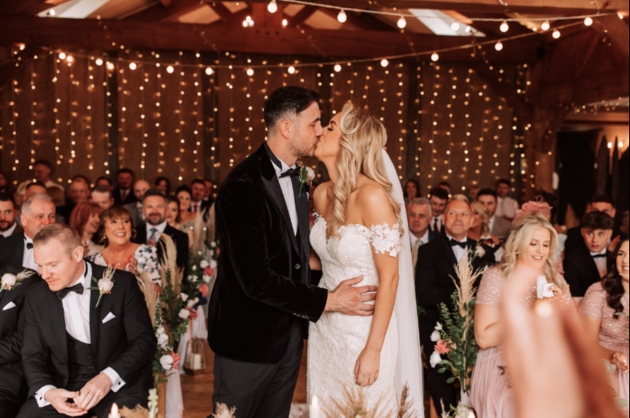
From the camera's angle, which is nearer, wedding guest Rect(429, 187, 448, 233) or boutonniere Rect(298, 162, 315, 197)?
boutonniere Rect(298, 162, 315, 197)

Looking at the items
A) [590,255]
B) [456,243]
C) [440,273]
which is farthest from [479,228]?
[440,273]

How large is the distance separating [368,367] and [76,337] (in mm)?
1369

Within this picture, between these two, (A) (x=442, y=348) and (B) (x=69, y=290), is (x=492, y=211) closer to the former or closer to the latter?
(A) (x=442, y=348)

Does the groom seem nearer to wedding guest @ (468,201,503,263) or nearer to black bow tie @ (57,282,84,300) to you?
black bow tie @ (57,282,84,300)

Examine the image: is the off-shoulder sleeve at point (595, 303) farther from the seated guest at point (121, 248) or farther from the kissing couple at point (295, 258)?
the seated guest at point (121, 248)

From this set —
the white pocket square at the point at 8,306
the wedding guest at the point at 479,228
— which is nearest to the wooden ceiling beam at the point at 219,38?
the wedding guest at the point at 479,228

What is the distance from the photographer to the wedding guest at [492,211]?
7703 millimetres

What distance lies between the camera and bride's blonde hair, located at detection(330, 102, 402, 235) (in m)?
2.69

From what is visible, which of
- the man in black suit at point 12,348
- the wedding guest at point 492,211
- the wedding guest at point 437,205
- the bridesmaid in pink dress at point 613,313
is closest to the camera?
the man in black suit at point 12,348

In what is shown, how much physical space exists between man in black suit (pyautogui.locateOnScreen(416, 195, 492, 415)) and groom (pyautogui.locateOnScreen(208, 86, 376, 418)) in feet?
5.28

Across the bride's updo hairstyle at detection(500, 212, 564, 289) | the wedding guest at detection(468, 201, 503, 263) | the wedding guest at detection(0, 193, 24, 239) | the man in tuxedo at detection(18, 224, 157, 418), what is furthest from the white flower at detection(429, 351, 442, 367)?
the wedding guest at detection(0, 193, 24, 239)

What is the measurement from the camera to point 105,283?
3186 mm

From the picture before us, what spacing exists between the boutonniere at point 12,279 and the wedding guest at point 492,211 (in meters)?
4.95

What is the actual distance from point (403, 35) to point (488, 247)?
6.32 metres
